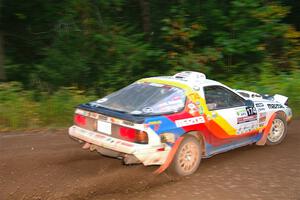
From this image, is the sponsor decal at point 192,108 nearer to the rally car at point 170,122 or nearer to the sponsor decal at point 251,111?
the rally car at point 170,122

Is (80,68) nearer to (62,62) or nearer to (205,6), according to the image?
(62,62)

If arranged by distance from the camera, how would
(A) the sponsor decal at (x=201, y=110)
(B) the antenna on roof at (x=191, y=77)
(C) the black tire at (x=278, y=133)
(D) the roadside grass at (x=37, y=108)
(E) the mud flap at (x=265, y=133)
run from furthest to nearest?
(D) the roadside grass at (x=37, y=108), (C) the black tire at (x=278, y=133), (E) the mud flap at (x=265, y=133), (B) the antenna on roof at (x=191, y=77), (A) the sponsor decal at (x=201, y=110)

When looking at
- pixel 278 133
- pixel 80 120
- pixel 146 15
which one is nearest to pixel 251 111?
pixel 278 133

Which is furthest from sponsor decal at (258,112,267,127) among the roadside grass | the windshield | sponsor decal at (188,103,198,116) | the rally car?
the roadside grass

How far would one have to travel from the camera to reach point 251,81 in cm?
1481

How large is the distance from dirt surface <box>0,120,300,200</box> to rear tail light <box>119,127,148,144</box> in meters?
0.61

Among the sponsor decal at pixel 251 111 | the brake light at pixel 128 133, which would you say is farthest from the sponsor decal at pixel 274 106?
the brake light at pixel 128 133

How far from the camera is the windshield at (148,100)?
6676mm

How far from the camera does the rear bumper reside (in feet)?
20.5

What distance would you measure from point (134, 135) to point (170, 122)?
1.89 feet

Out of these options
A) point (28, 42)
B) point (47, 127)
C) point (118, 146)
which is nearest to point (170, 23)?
point (28, 42)

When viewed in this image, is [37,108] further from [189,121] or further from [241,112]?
[241,112]

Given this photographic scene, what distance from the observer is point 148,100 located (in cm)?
689

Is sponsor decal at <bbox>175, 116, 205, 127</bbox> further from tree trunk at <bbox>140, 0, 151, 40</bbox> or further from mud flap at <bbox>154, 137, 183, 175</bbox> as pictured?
tree trunk at <bbox>140, 0, 151, 40</bbox>
